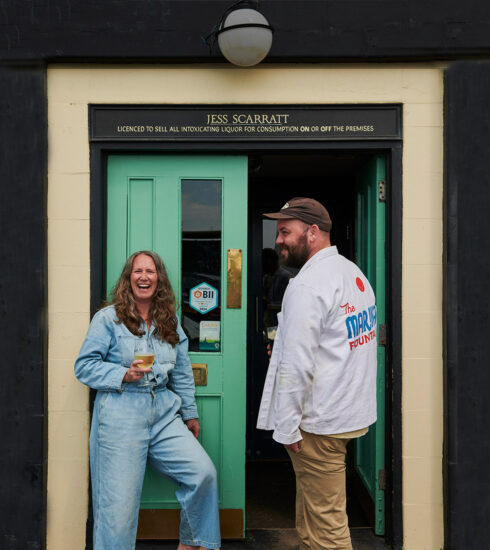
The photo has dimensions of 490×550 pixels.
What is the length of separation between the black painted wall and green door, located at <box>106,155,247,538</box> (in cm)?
135

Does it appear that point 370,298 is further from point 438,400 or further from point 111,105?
point 111,105

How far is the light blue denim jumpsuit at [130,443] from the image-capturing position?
2.88m

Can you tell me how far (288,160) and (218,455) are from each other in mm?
2526

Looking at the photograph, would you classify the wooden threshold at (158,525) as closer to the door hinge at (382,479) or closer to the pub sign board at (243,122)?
the door hinge at (382,479)

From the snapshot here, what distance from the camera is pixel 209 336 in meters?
3.54

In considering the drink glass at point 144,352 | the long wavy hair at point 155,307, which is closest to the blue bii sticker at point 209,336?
the long wavy hair at point 155,307

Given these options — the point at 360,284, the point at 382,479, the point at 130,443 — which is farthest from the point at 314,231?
the point at 382,479

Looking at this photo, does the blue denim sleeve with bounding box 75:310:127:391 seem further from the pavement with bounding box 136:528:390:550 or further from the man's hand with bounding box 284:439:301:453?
the pavement with bounding box 136:528:390:550

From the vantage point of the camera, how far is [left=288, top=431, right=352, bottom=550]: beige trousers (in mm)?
2625

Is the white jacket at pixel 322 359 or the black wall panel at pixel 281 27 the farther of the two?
the black wall panel at pixel 281 27

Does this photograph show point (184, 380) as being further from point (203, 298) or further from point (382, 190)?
point (382, 190)

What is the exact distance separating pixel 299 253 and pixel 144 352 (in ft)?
3.31

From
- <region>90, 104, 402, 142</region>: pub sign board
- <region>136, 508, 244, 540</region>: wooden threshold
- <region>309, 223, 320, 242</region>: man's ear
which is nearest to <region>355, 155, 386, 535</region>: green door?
<region>90, 104, 402, 142</region>: pub sign board

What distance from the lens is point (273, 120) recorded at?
340 cm
